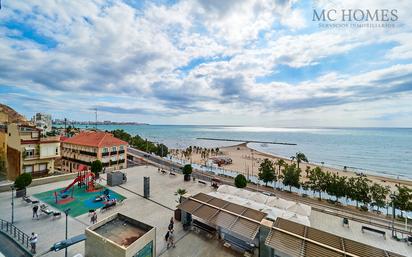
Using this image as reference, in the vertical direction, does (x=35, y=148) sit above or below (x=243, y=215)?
above

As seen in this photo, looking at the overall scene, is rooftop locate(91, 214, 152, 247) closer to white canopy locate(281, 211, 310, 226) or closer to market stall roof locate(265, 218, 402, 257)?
market stall roof locate(265, 218, 402, 257)

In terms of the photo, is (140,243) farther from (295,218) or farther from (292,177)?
(292,177)

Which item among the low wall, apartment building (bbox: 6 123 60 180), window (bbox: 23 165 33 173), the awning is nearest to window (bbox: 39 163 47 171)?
apartment building (bbox: 6 123 60 180)

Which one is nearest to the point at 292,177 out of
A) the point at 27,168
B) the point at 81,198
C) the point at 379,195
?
the point at 379,195

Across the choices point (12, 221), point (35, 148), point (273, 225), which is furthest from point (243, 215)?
point (35, 148)

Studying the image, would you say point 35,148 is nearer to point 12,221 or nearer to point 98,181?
point 98,181
